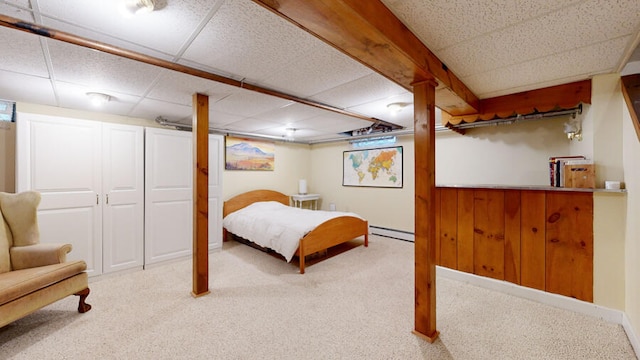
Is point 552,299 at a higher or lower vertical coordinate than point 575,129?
lower

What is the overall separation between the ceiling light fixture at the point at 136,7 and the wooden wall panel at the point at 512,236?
3331 millimetres

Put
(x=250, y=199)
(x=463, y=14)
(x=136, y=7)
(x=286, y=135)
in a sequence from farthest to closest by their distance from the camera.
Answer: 1. (x=286, y=135)
2. (x=250, y=199)
3. (x=463, y=14)
4. (x=136, y=7)

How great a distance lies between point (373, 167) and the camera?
5223mm

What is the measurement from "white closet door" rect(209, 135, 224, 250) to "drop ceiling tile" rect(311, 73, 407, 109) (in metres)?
1.92

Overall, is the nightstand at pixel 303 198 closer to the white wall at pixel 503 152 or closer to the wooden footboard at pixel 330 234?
the wooden footboard at pixel 330 234

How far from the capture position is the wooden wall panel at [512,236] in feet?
8.46

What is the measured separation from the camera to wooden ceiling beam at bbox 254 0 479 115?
111 centimetres

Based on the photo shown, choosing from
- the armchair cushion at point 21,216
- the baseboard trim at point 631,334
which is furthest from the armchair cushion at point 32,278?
the baseboard trim at point 631,334

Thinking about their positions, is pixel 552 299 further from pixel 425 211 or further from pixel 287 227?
pixel 287 227

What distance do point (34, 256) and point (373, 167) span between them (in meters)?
4.84

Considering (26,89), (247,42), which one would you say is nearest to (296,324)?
(247,42)

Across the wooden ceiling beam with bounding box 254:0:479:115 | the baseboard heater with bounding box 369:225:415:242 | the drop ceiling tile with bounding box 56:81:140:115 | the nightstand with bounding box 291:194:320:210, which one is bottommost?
the baseboard heater with bounding box 369:225:415:242

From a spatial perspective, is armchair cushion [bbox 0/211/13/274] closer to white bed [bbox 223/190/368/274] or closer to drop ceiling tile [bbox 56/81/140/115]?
drop ceiling tile [bbox 56/81/140/115]

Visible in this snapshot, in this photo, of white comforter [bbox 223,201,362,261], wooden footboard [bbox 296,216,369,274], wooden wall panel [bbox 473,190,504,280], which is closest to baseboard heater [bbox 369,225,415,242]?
wooden footboard [bbox 296,216,369,274]
